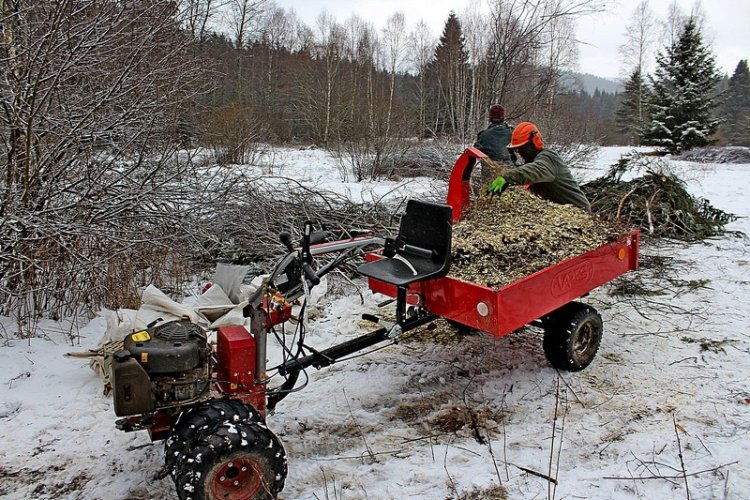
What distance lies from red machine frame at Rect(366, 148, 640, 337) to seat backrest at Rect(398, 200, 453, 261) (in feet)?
0.71

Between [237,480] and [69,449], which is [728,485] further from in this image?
[69,449]

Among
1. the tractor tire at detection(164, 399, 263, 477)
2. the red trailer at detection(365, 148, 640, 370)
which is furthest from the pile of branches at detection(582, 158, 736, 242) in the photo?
the tractor tire at detection(164, 399, 263, 477)

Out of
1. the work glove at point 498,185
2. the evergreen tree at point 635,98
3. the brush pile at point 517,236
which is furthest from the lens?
the evergreen tree at point 635,98

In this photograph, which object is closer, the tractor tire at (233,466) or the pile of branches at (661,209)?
the tractor tire at (233,466)

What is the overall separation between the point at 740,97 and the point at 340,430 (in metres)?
61.4

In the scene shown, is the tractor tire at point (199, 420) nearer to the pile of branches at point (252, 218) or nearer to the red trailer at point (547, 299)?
the red trailer at point (547, 299)

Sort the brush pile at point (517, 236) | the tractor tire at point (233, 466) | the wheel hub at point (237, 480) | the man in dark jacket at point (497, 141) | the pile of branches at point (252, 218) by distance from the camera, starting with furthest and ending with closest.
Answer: the man in dark jacket at point (497, 141) → the pile of branches at point (252, 218) → the brush pile at point (517, 236) → the wheel hub at point (237, 480) → the tractor tire at point (233, 466)

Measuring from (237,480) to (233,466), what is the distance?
10cm

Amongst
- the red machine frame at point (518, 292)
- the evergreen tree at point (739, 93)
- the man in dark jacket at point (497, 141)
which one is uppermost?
the evergreen tree at point (739, 93)

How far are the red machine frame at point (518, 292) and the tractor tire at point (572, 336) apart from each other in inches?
8.0

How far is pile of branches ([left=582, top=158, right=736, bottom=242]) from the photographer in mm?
8508

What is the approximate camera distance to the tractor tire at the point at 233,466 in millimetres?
2732

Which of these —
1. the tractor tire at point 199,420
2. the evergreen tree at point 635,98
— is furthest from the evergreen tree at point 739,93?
the tractor tire at point 199,420

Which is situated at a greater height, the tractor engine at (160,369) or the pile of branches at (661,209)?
the pile of branches at (661,209)
